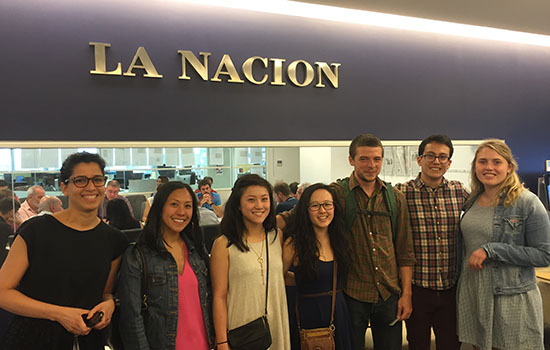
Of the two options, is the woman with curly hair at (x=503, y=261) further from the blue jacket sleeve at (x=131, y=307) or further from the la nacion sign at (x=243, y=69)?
the la nacion sign at (x=243, y=69)

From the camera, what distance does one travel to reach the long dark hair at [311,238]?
1.93 metres

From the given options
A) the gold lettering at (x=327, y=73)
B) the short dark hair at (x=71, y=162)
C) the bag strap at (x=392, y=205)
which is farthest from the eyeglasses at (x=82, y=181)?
the gold lettering at (x=327, y=73)

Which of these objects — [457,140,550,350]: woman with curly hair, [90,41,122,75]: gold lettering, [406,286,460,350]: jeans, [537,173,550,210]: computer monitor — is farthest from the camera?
[537,173,550,210]: computer monitor

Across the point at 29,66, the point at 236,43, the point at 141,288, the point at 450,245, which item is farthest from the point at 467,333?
the point at 29,66

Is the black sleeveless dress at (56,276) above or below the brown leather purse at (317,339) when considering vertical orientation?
above

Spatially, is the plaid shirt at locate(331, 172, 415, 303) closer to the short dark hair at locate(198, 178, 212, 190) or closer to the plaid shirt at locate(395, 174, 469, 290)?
the plaid shirt at locate(395, 174, 469, 290)

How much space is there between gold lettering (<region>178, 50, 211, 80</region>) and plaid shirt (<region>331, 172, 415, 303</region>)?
5.95 feet

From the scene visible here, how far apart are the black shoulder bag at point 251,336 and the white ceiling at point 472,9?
287 cm

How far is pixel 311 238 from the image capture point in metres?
1.97

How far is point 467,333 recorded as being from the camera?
84.5 inches

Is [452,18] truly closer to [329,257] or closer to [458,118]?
[458,118]

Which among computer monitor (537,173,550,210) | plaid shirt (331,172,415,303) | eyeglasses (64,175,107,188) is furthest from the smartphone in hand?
computer monitor (537,173,550,210)

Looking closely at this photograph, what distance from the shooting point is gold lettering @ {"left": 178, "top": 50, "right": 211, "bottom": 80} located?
325cm

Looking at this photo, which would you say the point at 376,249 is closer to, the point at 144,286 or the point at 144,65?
the point at 144,286
